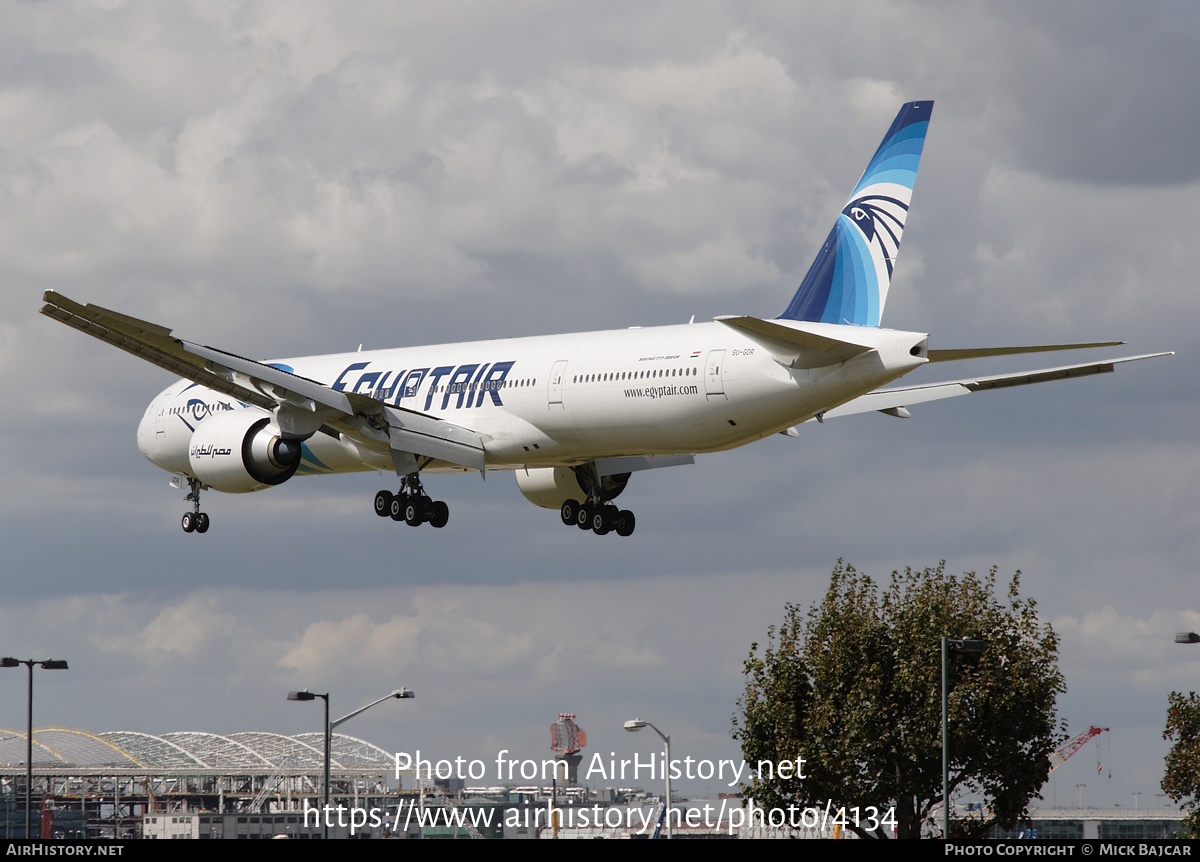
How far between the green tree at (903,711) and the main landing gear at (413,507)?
1640 centimetres

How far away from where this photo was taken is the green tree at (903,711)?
56344mm

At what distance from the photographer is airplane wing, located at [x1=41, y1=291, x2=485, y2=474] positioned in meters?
44.0

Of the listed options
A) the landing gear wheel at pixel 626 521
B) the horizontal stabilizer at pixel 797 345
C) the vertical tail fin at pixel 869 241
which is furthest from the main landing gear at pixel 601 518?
the horizontal stabilizer at pixel 797 345

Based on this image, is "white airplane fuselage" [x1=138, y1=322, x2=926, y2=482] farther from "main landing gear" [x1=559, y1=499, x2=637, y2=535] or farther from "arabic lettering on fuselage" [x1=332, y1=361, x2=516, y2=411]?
"main landing gear" [x1=559, y1=499, x2=637, y2=535]

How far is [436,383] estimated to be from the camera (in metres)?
49.4

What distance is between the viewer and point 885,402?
161 feet

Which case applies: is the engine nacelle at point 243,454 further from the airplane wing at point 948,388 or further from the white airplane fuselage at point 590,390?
the airplane wing at point 948,388

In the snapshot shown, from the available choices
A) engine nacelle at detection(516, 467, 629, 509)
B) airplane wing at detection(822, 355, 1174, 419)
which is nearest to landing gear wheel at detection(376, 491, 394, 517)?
engine nacelle at detection(516, 467, 629, 509)

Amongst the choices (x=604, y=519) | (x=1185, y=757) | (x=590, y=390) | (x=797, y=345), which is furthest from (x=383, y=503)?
(x=1185, y=757)

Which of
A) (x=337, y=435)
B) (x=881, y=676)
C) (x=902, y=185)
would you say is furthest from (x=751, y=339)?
(x=881, y=676)

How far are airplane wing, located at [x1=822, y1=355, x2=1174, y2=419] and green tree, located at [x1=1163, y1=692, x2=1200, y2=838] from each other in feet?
74.1

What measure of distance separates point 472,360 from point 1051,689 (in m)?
24.3
